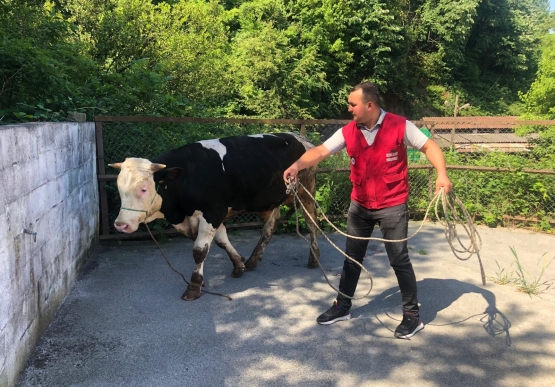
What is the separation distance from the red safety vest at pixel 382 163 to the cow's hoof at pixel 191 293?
1.99m

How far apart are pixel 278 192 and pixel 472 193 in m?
4.44

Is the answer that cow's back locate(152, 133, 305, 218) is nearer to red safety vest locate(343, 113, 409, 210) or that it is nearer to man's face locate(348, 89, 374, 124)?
red safety vest locate(343, 113, 409, 210)

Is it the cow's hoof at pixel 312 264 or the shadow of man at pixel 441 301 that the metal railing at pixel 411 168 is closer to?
the cow's hoof at pixel 312 264

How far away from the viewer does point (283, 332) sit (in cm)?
400

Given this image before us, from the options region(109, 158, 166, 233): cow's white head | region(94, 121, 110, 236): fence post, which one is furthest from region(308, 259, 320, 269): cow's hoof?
region(94, 121, 110, 236): fence post

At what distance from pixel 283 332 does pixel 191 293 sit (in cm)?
116

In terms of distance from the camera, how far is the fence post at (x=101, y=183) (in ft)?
20.6

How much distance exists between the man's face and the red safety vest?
0.48 feet

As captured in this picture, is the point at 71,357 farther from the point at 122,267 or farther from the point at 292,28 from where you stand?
the point at 292,28

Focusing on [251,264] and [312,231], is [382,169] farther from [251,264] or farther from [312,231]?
[251,264]

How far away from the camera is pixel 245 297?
4762mm

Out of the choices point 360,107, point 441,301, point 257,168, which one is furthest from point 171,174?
point 441,301

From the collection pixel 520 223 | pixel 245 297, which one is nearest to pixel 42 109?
pixel 245 297

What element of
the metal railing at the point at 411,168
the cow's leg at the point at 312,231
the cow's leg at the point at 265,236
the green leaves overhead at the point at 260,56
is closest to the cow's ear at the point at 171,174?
the cow's leg at the point at 265,236
